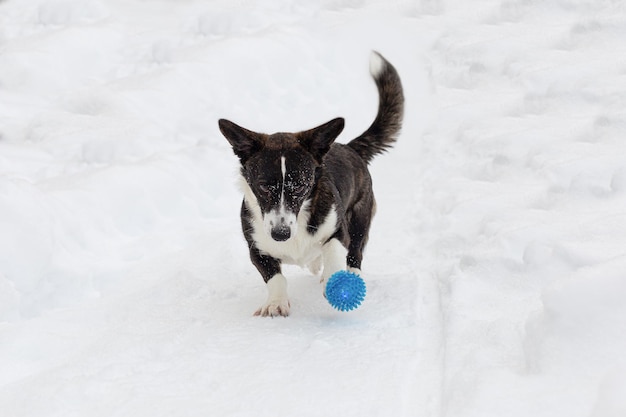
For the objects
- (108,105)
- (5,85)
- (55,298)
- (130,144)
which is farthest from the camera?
(5,85)

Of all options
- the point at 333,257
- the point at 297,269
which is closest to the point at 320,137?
the point at 333,257

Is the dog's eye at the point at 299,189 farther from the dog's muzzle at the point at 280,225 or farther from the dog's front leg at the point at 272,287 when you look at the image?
the dog's front leg at the point at 272,287

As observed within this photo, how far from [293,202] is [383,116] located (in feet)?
5.73

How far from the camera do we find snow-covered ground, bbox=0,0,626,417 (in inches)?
122

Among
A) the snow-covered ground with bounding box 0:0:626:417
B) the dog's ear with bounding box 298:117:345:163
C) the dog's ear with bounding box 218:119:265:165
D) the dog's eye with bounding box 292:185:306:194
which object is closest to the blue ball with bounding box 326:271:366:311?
the snow-covered ground with bounding box 0:0:626:417

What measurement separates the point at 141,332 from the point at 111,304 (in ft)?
2.34

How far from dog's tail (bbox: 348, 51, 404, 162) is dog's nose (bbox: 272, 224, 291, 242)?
169 centimetres

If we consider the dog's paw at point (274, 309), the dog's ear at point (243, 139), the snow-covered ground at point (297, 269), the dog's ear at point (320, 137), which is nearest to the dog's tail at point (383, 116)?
the snow-covered ground at point (297, 269)

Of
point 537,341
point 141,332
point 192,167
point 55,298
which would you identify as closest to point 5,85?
point 192,167

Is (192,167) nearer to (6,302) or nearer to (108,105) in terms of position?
(108,105)

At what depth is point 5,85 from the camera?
31.0 ft

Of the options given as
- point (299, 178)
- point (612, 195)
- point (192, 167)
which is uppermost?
point (299, 178)

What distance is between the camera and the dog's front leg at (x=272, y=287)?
4289 mm

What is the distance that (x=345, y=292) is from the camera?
402 centimetres
